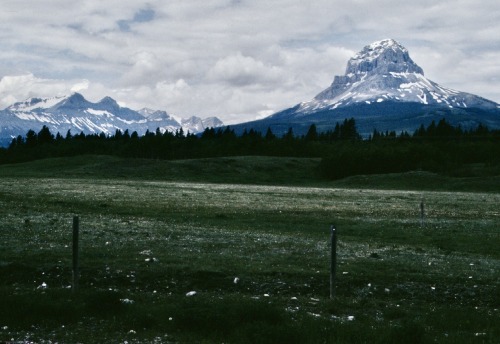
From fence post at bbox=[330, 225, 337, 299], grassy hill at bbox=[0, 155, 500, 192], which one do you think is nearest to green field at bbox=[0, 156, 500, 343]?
fence post at bbox=[330, 225, 337, 299]

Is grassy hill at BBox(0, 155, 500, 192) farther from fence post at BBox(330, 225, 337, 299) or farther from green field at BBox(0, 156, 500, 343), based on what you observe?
fence post at BBox(330, 225, 337, 299)

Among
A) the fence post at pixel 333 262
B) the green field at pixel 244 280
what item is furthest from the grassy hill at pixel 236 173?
the fence post at pixel 333 262

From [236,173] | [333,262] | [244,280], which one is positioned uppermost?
[236,173]

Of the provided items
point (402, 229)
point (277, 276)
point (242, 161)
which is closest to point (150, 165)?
point (242, 161)

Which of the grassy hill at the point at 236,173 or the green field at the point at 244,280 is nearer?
the green field at the point at 244,280

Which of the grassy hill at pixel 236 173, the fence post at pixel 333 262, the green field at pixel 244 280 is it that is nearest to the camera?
the green field at pixel 244 280

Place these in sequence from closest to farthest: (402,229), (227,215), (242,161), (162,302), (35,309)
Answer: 1. (35,309)
2. (162,302)
3. (402,229)
4. (227,215)
5. (242,161)

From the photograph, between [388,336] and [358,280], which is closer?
[388,336]

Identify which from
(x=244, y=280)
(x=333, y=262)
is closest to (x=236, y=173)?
(x=244, y=280)

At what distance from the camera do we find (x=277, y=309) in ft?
52.3

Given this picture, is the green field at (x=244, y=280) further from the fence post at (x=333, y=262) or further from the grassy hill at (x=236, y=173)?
the grassy hill at (x=236, y=173)

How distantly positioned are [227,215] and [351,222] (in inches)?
432

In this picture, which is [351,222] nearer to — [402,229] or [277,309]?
[402,229]

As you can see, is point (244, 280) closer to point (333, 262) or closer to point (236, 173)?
point (333, 262)
